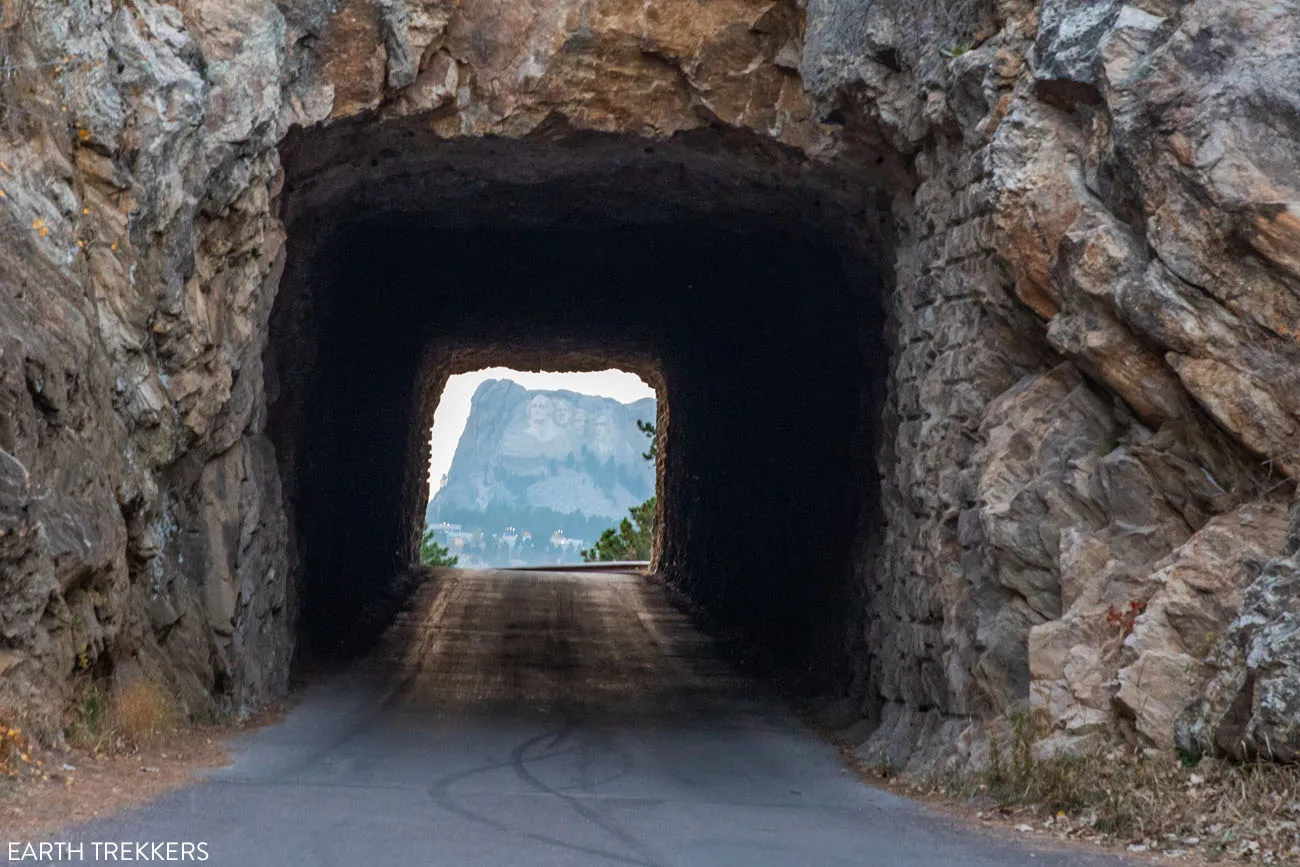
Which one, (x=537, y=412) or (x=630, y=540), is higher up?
(x=537, y=412)

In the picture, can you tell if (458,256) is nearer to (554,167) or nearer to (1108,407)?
(554,167)

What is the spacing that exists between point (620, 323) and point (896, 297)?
11533 millimetres

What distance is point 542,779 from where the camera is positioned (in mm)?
9570

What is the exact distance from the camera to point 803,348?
58.6 ft

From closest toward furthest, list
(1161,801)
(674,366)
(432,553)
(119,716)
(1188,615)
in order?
(1161,801), (1188,615), (119,716), (674,366), (432,553)

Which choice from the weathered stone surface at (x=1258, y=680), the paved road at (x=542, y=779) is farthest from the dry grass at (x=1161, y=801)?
the paved road at (x=542, y=779)

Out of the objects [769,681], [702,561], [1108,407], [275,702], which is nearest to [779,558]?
[769,681]

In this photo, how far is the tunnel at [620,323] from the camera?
1370 centimetres

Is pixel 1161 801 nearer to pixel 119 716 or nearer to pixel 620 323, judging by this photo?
Result: pixel 119 716

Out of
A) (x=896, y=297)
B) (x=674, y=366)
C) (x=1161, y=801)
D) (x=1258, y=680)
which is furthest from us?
(x=674, y=366)

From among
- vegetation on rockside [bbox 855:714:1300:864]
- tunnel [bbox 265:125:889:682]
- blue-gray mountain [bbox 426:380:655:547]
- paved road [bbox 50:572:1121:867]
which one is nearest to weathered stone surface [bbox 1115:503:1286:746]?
vegetation on rockside [bbox 855:714:1300:864]

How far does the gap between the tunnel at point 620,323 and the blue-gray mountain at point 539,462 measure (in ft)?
234

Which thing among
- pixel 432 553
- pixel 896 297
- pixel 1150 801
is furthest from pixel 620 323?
pixel 432 553

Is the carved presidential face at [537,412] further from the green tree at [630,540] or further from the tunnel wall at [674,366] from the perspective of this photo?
the tunnel wall at [674,366]
